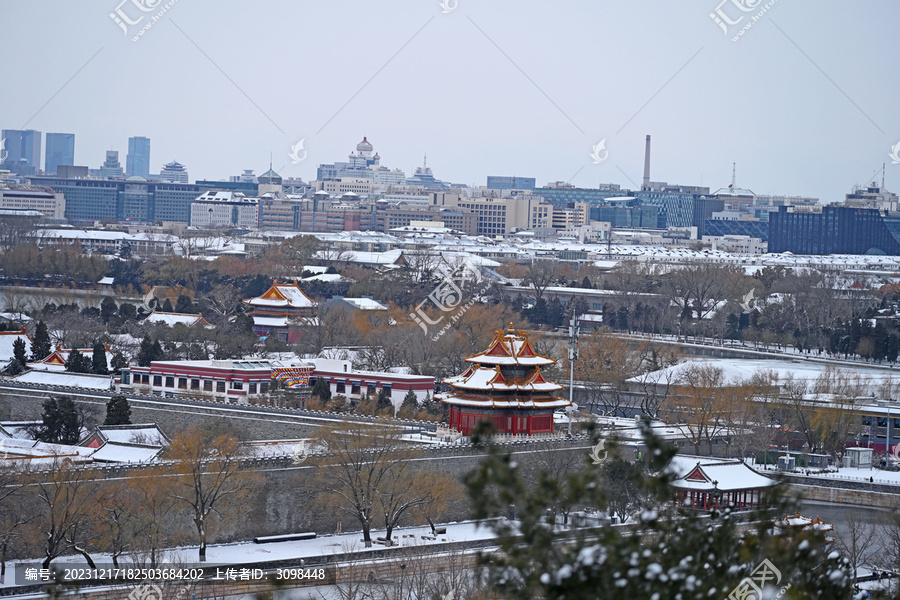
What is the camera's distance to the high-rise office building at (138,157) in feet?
601

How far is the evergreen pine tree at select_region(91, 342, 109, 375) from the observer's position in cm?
3538

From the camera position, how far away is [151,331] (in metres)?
42.3

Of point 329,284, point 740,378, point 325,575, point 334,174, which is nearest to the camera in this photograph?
point 325,575

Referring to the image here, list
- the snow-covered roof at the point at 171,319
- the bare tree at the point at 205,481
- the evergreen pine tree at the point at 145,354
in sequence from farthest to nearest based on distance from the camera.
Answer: the snow-covered roof at the point at 171,319, the evergreen pine tree at the point at 145,354, the bare tree at the point at 205,481

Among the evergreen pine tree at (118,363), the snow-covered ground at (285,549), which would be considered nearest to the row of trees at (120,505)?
the snow-covered ground at (285,549)

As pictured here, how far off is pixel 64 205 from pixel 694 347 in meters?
79.4

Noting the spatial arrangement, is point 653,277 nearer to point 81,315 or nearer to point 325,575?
point 81,315

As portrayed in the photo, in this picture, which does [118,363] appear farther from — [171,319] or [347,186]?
[347,186]

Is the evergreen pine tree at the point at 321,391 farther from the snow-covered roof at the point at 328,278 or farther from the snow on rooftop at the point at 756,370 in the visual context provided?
the snow-covered roof at the point at 328,278

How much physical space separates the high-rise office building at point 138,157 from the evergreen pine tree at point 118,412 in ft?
517

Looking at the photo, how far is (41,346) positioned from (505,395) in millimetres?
13865

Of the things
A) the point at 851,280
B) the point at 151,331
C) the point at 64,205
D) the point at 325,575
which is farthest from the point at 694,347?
the point at 64,205

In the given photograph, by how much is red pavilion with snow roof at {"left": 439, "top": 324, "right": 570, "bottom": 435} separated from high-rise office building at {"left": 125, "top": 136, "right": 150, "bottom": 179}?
521ft

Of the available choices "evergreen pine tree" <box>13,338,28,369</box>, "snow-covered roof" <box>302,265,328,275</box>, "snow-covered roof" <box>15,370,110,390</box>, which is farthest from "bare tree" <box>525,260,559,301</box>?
"snow-covered roof" <box>15,370,110,390</box>
